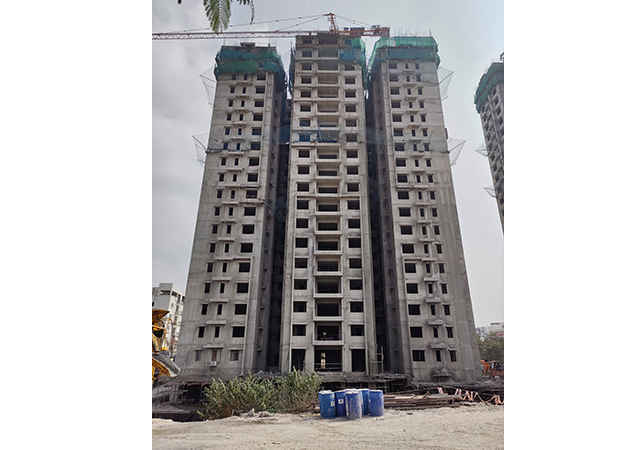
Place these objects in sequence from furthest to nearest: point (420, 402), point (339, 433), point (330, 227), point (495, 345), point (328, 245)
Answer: point (330, 227) < point (328, 245) < point (495, 345) < point (420, 402) < point (339, 433)

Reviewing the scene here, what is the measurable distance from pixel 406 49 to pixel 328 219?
44.0 feet

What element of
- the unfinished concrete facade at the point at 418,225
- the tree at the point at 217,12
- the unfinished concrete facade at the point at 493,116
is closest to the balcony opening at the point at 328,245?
the unfinished concrete facade at the point at 418,225

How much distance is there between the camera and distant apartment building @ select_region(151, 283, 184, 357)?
17031 mm

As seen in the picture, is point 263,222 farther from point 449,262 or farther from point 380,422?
point 380,422

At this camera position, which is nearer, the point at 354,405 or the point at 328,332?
the point at 354,405

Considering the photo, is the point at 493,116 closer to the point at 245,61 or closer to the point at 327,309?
the point at 327,309

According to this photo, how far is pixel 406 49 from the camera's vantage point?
1085 inches

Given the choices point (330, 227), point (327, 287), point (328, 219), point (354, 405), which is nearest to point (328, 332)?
point (327, 287)

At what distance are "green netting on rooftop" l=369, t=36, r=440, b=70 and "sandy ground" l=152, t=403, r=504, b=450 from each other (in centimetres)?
2196

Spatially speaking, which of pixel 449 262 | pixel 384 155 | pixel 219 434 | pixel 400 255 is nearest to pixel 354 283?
pixel 400 255

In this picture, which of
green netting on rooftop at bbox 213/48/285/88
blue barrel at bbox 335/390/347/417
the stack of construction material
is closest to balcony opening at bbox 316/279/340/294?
the stack of construction material

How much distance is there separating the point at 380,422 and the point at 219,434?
3.39 meters

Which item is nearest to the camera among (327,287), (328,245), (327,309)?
(327,309)

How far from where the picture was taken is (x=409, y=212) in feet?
85.7
